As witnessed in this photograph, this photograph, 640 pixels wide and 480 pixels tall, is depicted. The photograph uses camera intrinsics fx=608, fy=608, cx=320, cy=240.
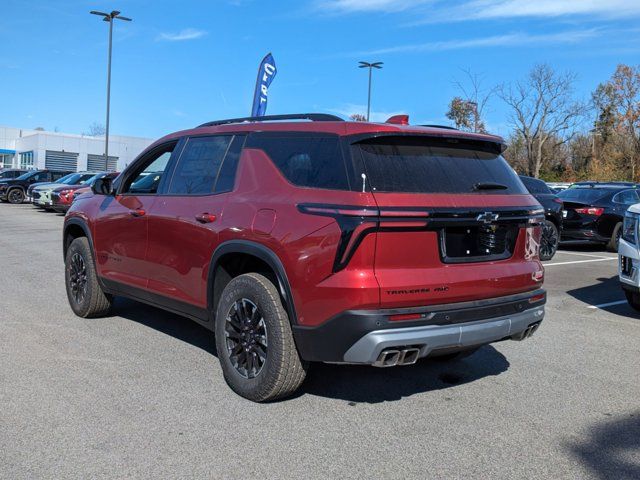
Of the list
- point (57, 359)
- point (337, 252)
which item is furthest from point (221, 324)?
point (57, 359)

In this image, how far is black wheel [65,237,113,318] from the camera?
602 centimetres

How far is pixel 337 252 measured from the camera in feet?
11.3

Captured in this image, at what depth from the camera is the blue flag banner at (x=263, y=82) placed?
1560 centimetres

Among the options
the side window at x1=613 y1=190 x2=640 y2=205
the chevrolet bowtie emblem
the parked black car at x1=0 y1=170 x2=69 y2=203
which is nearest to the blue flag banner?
the side window at x1=613 y1=190 x2=640 y2=205

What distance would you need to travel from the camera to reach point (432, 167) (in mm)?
3814

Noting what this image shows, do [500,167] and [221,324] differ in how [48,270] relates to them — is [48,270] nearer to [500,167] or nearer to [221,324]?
[221,324]

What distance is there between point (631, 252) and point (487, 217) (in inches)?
142

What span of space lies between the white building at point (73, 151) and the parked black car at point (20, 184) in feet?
112

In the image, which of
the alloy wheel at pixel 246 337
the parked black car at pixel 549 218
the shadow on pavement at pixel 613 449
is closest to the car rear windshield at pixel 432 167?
the alloy wheel at pixel 246 337

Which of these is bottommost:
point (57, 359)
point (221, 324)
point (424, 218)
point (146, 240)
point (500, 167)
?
point (57, 359)

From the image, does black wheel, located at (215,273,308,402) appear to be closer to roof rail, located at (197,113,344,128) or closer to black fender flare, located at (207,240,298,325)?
black fender flare, located at (207,240,298,325)

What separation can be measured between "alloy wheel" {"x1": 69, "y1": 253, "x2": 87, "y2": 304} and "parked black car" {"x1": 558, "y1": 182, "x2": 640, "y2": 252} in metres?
10.9

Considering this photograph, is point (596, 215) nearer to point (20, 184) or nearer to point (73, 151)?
point (20, 184)

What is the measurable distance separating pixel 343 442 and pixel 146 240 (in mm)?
2564
